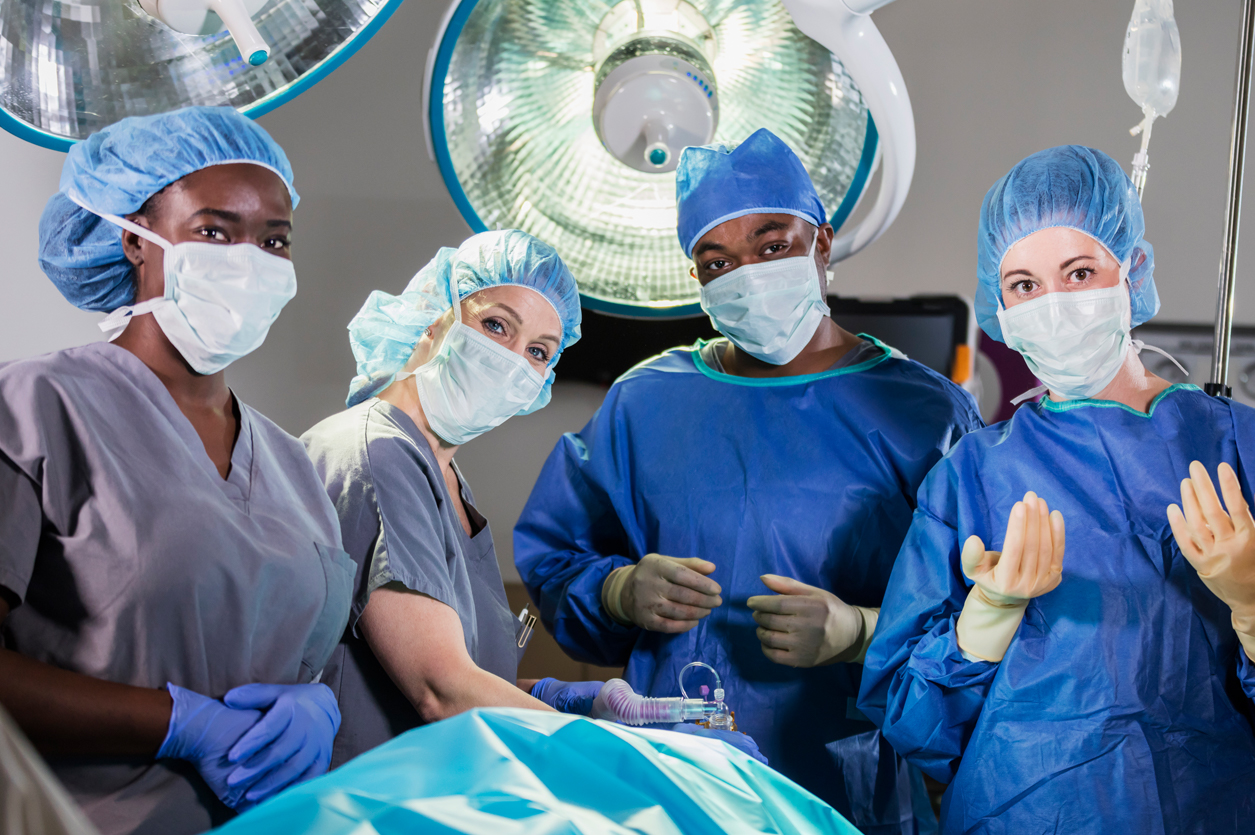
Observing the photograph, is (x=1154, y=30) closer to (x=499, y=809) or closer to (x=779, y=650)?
(x=779, y=650)

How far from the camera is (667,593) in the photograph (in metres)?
1.43

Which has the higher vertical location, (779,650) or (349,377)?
(349,377)

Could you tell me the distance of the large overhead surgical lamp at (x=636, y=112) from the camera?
1126 millimetres

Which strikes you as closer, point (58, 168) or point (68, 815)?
point (68, 815)

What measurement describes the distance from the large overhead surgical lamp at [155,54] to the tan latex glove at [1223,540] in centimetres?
100

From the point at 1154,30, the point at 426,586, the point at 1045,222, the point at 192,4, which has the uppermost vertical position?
the point at 1154,30

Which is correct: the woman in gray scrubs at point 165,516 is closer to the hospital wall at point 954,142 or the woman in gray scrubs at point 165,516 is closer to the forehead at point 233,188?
the forehead at point 233,188

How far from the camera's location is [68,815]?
0.47m

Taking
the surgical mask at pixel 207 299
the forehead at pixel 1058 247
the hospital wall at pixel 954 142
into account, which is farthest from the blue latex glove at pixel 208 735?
the hospital wall at pixel 954 142

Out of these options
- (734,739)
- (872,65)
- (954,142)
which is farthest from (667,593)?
(954,142)

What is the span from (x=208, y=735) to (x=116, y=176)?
0.60m

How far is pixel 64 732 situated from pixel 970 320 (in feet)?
6.82

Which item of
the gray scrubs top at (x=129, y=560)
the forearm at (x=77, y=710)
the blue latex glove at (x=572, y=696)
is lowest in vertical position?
the blue latex glove at (x=572, y=696)

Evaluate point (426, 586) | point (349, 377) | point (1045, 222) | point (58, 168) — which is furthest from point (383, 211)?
point (1045, 222)
